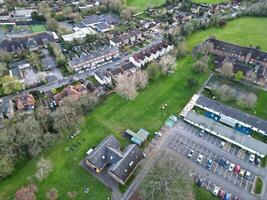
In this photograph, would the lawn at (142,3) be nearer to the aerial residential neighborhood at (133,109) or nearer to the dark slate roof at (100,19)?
the aerial residential neighborhood at (133,109)

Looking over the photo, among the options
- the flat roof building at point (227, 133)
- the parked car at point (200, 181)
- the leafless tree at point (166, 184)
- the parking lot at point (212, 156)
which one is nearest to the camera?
the leafless tree at point (166, 184)

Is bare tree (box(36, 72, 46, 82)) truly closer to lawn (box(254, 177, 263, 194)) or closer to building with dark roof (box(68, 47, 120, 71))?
building with dark roof (box(68, 47, 120, 71))

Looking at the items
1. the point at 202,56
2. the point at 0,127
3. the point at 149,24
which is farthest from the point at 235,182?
the point at 149,24

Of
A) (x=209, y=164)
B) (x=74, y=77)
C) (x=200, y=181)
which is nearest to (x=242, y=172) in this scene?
(x=209, y=164)

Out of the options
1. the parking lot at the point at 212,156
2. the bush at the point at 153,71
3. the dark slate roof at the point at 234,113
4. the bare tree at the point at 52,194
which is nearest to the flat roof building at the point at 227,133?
the parking lot at the point at 212,156

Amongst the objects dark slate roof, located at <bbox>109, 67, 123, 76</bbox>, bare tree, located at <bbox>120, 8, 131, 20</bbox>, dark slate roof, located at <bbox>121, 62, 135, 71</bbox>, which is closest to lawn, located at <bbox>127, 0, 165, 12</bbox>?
bare tree, located at <bbox>120, 8, 131, 20</bbox>

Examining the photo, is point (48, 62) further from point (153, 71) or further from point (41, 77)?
point (153, 71)

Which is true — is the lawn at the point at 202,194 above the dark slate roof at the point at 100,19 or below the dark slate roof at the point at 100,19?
below
